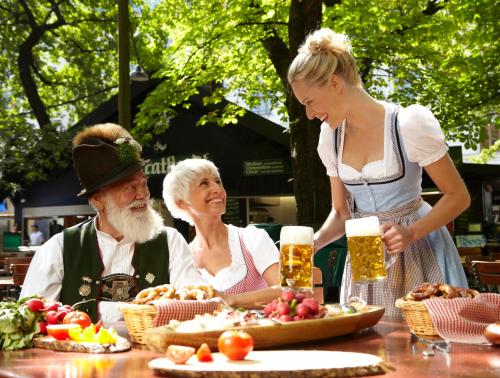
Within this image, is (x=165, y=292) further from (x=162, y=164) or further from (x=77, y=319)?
(x=162, y=164)

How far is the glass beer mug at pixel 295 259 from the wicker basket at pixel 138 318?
47 centimetres

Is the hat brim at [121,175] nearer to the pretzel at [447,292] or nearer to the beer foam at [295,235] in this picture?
the beer foam at [295,235]

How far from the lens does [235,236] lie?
3787 millimetres

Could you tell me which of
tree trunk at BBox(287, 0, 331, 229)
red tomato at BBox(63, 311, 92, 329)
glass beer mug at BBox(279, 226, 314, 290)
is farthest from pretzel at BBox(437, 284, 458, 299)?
tree trunk at BBox(287, 0, 331, 229)

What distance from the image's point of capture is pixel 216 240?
3.81 m

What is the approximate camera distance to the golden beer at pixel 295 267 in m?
2.39

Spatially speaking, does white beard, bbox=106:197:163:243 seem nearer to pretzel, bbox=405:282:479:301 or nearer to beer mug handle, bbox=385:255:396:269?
beer mug handle, bbox=385:255:396:269

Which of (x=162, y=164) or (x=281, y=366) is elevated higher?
(x=162, y=164)

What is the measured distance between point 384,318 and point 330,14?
834 cm

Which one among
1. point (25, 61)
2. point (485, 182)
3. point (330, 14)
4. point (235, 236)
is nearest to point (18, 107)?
point (25, 61)

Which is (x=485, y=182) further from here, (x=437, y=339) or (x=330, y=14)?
(x=437, y=339)

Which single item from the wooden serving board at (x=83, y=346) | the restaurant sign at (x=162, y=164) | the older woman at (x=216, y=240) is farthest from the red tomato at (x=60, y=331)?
the restaurant sign at (x=162, y=164)

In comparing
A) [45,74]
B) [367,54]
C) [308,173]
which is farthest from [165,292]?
[45,74]

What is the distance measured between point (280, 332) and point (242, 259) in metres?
1.83
